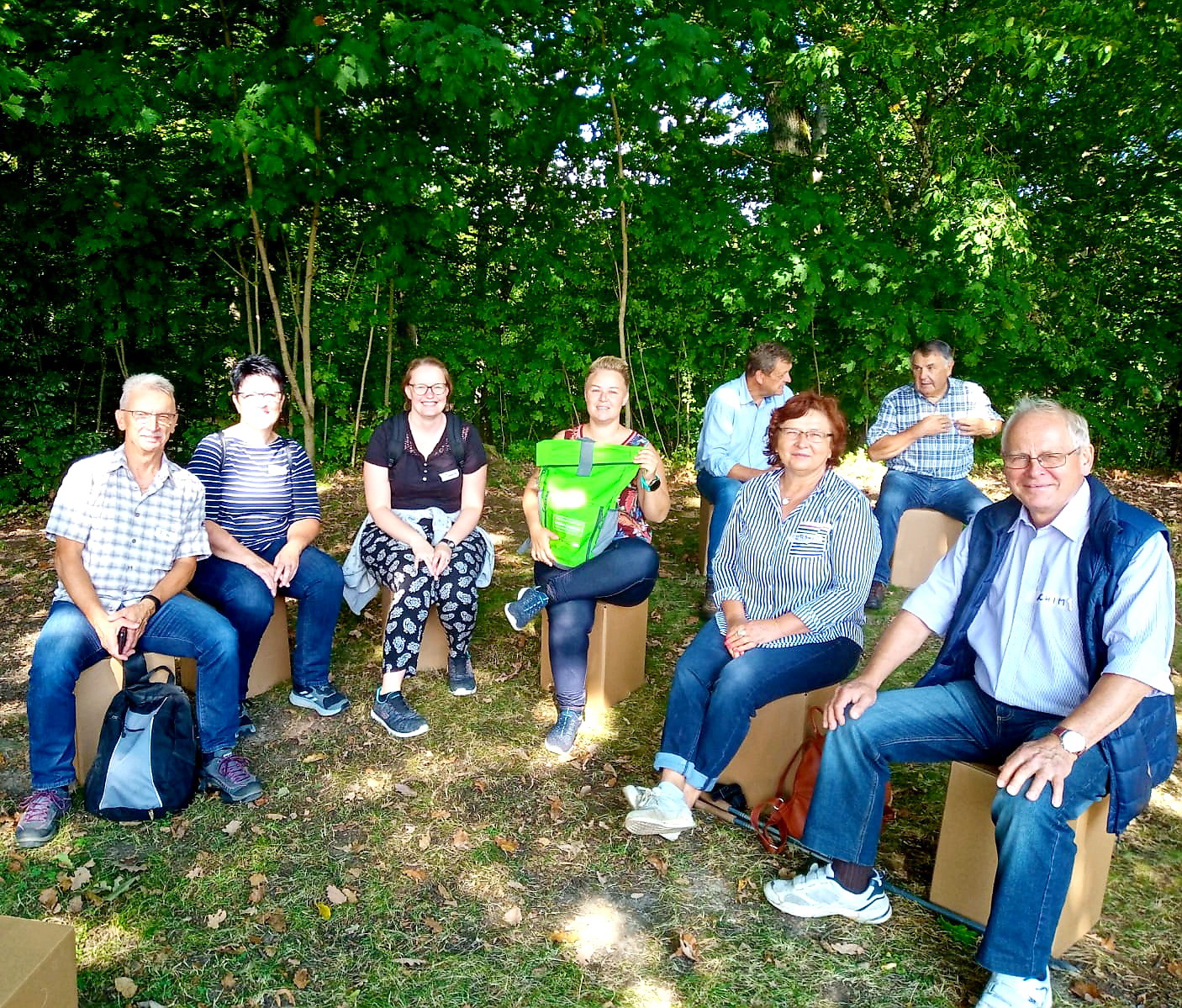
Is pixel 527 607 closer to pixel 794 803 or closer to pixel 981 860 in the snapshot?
pixel 794 803

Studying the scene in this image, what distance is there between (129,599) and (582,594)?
1596mm

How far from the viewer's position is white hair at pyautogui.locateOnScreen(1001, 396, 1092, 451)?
2242 millimetres

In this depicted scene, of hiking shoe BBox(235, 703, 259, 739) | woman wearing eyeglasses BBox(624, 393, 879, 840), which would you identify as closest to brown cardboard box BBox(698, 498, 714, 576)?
woman wearing eyeglasses BBox(624, 393, 879, 840)

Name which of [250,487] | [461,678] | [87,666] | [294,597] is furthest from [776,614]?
[87,666]

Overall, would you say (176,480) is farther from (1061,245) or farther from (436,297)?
(1061,245)

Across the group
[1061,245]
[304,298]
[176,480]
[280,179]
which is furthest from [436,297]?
[1061,245]

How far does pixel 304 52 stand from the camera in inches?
233

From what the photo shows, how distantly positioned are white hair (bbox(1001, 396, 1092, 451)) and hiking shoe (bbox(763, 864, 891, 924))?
4.14ft

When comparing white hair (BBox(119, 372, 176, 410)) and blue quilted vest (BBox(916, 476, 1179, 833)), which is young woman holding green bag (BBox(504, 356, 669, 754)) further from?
blue quilted vest (BBox(916, 476, 1179, 833))

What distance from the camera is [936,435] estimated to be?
479 centimetres

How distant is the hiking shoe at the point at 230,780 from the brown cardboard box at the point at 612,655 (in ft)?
3.94

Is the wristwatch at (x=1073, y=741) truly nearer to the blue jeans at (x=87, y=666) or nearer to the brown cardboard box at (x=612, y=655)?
the brown cardboard box at (x=612, y=655)

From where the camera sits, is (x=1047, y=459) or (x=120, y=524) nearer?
A: (x=1047, y=459)

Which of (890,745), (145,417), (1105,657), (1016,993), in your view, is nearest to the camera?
(1016,993)
